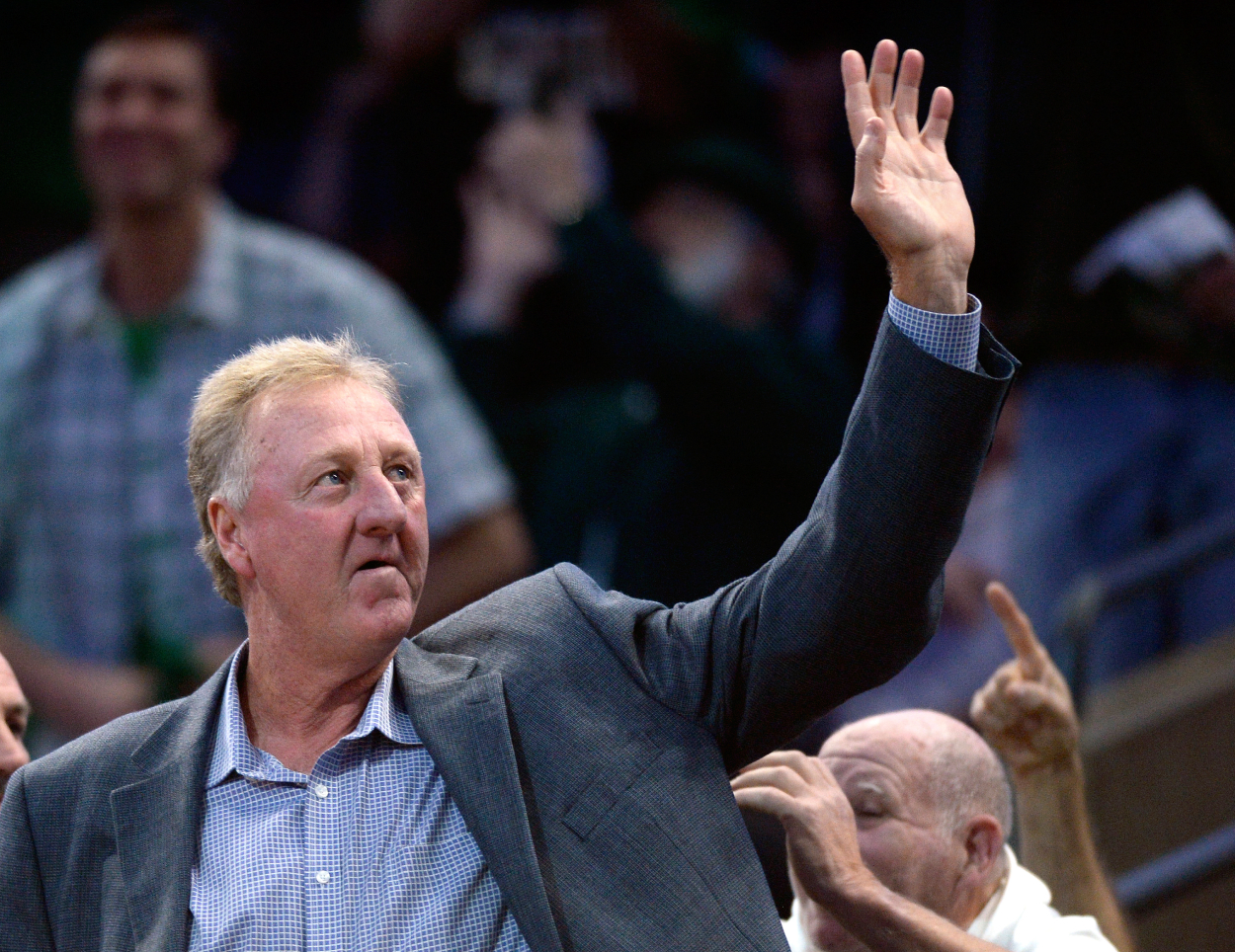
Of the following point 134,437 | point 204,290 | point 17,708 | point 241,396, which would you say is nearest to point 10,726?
point 17,708

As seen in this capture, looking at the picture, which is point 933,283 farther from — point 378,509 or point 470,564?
point 470,564

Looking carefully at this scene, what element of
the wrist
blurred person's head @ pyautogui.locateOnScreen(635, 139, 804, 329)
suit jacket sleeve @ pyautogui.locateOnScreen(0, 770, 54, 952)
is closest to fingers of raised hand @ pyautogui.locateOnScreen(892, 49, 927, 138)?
the wrist

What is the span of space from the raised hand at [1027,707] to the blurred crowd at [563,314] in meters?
1.27

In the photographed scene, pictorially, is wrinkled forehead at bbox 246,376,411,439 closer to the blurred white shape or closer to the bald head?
the bald head

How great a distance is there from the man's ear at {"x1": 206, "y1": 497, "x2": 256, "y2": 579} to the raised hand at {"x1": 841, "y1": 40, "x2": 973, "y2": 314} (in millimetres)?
733

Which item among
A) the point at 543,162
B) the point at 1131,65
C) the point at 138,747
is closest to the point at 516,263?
the point at 543,162

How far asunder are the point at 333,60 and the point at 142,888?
3251mm

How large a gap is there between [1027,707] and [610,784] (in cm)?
68

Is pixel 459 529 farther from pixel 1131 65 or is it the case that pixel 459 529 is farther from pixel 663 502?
pixel 1131 65

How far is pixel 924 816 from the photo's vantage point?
1.90m

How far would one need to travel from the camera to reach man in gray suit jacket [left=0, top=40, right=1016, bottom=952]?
4.82 feet

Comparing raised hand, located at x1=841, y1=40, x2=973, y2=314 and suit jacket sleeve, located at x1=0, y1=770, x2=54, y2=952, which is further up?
raised hand, located at x1=841, y1=40, x2=973, y2=314

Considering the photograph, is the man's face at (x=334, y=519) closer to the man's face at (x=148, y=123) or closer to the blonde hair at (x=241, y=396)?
the blonde hair at (x=241, y=396)

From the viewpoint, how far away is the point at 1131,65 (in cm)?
381
